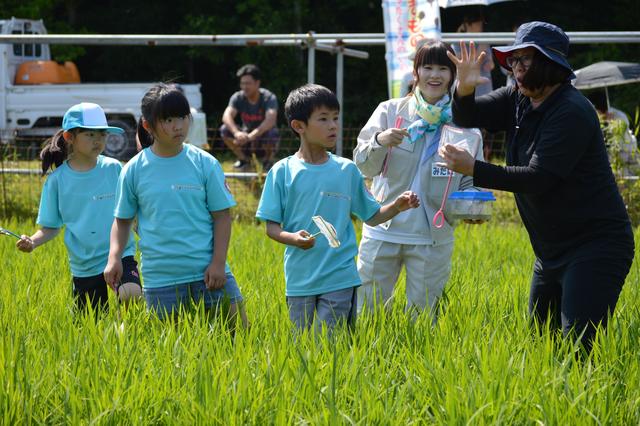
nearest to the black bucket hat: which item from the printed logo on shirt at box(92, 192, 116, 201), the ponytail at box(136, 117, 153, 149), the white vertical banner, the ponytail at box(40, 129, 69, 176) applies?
the ponytail at box(136, 117, 153, 149)

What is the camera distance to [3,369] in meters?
3.12

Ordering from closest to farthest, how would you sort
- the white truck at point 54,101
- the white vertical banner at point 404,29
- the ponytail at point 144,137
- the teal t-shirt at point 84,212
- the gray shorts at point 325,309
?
the gray shorts at point 325,309 < the ponytail at point 144,137 < the teal t-shirt at point 84,212 < the white vertical banner at point 404,29 < the white truck at point 54,101

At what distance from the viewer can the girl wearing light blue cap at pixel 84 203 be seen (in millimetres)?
4504

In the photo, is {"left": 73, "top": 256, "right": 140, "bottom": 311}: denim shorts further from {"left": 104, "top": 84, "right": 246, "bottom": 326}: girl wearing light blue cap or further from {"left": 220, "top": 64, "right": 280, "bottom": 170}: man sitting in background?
{"left": 220, "top": 64, "right": 280, "bottom": 170}: man sitting in background

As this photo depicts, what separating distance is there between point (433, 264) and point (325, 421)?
1.68m

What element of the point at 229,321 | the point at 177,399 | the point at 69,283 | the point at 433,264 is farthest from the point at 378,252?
the point at 69,283

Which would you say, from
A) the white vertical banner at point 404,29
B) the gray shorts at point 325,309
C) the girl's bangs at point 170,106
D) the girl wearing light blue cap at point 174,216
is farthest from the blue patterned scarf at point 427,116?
the white vertical banner at point 404,29

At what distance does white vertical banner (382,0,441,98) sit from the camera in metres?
7.58

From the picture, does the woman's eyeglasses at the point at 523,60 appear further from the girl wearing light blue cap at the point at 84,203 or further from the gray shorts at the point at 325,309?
the girl wearing light blue cap at the point at 84,203

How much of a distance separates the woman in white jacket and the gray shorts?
0.35m

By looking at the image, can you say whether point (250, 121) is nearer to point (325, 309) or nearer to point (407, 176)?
point (407, 176)

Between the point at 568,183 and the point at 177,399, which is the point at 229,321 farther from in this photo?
the point at 568,183

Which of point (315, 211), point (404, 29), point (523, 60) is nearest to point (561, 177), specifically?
point (523, 60)

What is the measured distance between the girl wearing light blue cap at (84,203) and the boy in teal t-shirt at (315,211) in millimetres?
950
